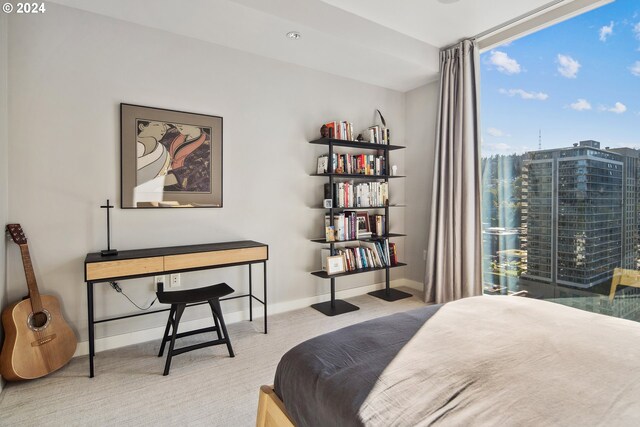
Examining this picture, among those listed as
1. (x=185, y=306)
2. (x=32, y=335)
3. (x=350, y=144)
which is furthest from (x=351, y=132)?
(x=32, y=335)

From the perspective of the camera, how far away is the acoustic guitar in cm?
197

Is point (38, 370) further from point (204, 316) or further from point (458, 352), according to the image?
point (458, 352)

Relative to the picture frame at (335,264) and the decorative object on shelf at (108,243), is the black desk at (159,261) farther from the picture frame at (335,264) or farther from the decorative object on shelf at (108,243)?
the picture frame at (335,264)

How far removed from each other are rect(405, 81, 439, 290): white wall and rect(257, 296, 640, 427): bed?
2.50 metres

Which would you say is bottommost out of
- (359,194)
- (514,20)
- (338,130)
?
(359,194)

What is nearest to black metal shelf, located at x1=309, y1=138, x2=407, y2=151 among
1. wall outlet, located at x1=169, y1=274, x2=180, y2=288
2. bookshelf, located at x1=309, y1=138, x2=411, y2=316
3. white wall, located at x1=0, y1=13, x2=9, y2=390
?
bookshelf, located at x1=309, y1=138, x2=411, y2=316

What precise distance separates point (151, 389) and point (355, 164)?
2.63 meters

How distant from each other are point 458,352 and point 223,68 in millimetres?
2851

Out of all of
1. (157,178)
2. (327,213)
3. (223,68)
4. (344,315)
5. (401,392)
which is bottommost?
(344,315)

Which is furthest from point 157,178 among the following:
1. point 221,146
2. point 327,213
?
point 327,213

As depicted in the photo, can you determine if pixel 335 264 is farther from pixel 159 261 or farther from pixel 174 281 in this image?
pixel 159 261

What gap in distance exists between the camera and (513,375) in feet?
3.40

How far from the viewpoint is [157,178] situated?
266cm

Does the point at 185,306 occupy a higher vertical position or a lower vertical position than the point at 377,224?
lower
